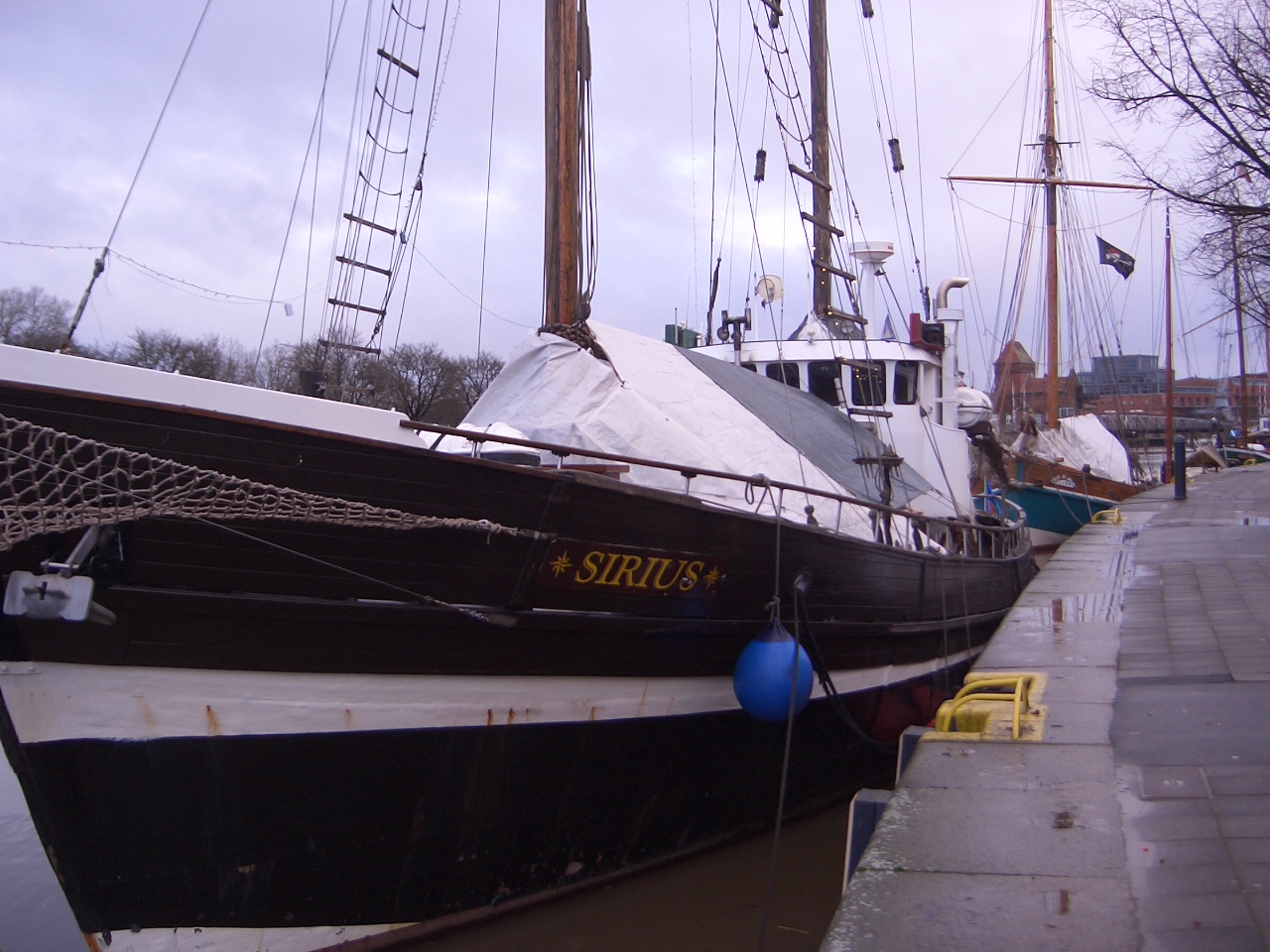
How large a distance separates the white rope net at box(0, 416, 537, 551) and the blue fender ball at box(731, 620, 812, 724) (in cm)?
261

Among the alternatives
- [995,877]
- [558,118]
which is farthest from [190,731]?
[558,118]

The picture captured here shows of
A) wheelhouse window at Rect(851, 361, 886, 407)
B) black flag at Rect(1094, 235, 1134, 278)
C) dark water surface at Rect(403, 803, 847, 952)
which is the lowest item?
dark water surface at Rect(403, 803, 847, 952)

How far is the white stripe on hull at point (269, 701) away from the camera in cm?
404

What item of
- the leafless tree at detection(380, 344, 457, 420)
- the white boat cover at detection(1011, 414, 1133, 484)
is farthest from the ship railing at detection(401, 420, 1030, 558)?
the leafless tree at detection(380, 344, 457, 420)

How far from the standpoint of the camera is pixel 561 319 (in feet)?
21.7

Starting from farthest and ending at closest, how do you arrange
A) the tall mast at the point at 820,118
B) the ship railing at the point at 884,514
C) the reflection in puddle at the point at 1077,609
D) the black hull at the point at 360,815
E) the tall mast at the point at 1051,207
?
the tall mast at the point at 1051,207
the tall mast at the point at 820,118
the reflection in puddle at the point at 1077,609
the ship railing at the point at 884,514
the black hull at the point at 360,815

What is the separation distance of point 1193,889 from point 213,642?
3.78m

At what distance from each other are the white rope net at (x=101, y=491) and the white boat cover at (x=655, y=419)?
228cm

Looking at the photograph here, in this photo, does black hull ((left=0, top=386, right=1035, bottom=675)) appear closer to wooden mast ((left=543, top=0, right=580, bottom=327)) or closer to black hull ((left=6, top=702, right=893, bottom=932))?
black hull ((left=6, top=702, right=893, bottom=932))

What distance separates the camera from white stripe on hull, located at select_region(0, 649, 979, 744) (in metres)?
4.04

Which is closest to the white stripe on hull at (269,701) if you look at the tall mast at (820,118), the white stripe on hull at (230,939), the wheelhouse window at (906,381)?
the white stripe on hull at (230,939)

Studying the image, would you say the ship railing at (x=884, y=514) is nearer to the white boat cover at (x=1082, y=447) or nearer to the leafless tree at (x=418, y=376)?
the white boat cover at (x=1082, y=447)

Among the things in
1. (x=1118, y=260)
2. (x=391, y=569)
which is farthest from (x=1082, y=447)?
(x=391, y=569)

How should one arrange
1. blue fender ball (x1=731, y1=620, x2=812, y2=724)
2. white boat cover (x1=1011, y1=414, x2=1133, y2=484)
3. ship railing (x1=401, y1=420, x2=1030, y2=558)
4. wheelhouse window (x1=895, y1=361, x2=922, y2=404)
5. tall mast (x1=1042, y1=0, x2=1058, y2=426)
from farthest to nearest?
tall mast (x1=1042, y1=0, x2=1058, y2=426) → white boat cover (x1=1011, y1=414, x2=1133, y2=484) → wheelhouse window (x1=895, y1=361, x2=922, y2=404) → blue fender ball (x1=731, y1=620, x2=812, y2=724) → ship railing (x1=401, y1=420, x2=1030, y2=558)
